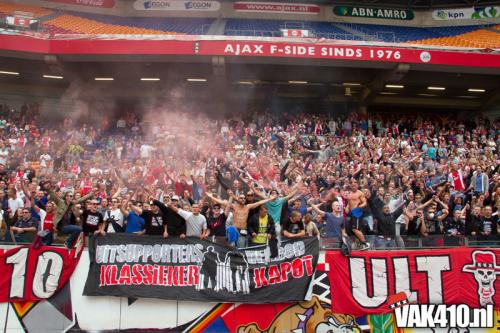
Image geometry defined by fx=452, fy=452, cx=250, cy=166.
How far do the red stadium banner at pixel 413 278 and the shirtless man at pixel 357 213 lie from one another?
28 cm

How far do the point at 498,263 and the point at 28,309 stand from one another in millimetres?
8170

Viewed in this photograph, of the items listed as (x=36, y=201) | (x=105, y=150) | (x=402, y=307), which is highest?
(x=105, y=150)

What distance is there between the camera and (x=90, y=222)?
7.92 m

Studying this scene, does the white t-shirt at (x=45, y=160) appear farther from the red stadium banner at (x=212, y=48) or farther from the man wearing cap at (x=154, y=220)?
the man wearing cap at (x=154, y=220)

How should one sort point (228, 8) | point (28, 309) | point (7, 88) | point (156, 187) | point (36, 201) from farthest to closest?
point (228, 8), point (7, 88), point (156, 187), point (36, 201), point (28, 309)

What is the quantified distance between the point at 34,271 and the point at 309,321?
15.7 feet

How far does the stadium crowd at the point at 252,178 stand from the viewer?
8.10 metres

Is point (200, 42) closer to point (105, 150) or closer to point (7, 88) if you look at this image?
point (105, 150)

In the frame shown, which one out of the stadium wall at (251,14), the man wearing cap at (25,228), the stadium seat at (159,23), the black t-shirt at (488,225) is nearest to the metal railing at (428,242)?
the black t-shirt at (488,225)

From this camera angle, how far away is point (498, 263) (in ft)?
26.1

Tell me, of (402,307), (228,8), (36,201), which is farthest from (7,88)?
(402,307)

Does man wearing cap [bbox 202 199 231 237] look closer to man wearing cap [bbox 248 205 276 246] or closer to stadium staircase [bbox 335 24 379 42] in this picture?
man wearing cap [bbox 248 205 276 246]

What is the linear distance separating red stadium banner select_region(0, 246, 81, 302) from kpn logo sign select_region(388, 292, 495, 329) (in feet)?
18.4

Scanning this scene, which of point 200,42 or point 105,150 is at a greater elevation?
point 200,42
